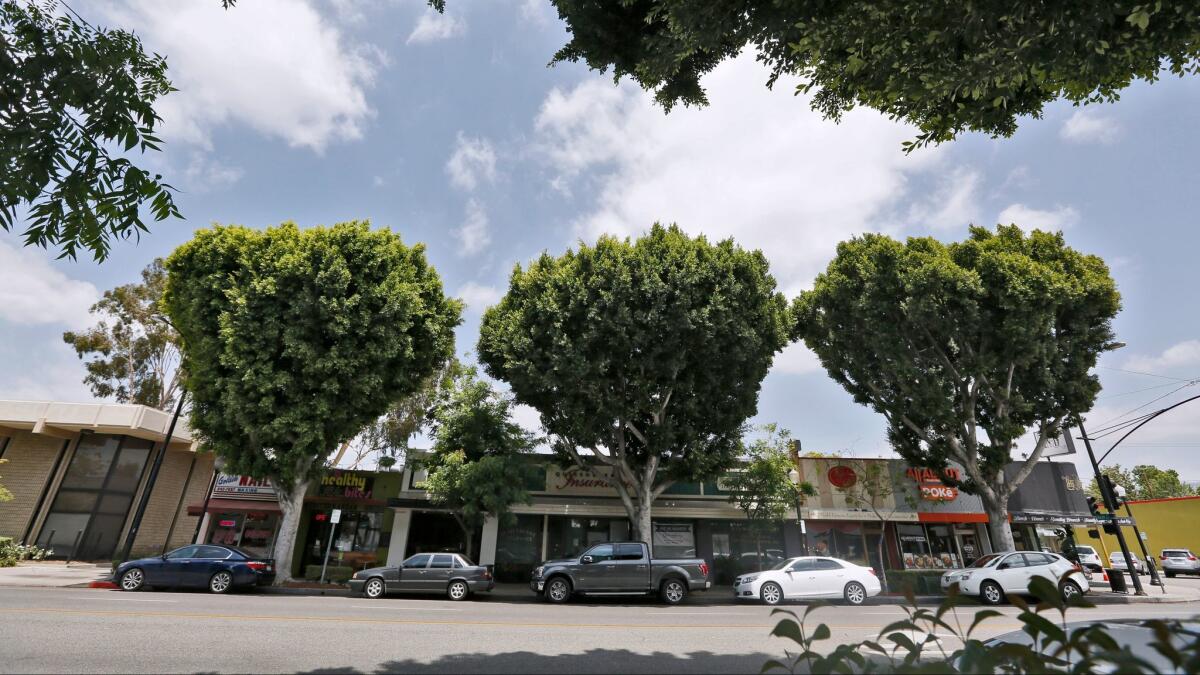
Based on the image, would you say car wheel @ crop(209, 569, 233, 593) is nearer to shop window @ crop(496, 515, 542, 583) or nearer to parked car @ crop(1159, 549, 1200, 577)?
shop window @ crop(496, 515, 542, 583)

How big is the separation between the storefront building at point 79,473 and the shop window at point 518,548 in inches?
622

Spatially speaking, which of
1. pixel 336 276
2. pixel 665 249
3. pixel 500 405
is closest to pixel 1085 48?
pixel 665 249

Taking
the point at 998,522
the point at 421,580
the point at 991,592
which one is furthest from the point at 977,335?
the point at 421,580

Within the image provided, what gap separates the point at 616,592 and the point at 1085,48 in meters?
15.0

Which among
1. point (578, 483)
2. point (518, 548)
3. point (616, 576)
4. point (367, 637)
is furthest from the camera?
point (578, 483)

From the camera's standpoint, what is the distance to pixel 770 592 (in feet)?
53.5

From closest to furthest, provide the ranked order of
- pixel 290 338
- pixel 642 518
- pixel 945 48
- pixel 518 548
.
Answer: pixel 945 48
pixel 290 338
pixel 642 518
pixel 518 548

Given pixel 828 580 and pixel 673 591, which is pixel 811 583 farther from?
pixel 673 591

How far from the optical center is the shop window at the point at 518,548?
22516 mm

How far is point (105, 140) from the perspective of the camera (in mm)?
3217

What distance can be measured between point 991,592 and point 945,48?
1722cm

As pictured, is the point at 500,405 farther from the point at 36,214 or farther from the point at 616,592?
the point at 36,214

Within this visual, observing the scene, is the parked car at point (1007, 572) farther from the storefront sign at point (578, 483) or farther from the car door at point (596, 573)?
the storefront sign at point (578, 483)

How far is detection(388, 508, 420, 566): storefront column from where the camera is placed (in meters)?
22.7
